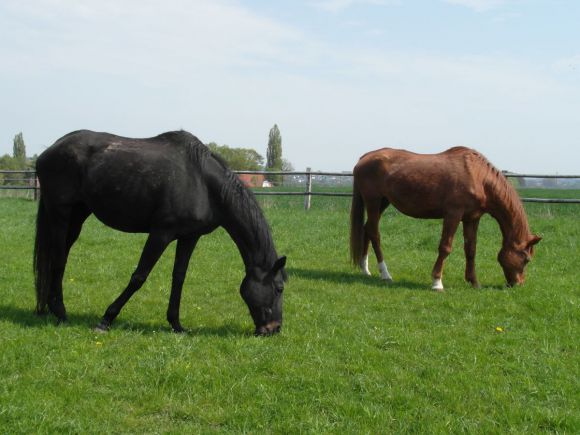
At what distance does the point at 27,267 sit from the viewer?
917 cm

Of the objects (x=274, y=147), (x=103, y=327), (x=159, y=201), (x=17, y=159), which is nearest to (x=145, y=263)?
(x=159, y=201)

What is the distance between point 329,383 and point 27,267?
21.0 feet

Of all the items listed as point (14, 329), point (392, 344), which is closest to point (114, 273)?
point (14, 329)

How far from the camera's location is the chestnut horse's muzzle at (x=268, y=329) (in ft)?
18.8

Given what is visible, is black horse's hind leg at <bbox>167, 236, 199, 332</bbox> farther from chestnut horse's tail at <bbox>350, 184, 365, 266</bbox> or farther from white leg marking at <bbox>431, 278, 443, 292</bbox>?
chestnut horse's tail at <bbox>350, 184, 365, 266</bbox>

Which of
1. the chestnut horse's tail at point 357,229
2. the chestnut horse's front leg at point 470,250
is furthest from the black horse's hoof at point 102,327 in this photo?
the chestnut horse's front leg at point 470,250

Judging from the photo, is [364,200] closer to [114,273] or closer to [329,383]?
A: [114,273]

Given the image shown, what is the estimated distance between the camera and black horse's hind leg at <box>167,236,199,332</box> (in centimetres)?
588

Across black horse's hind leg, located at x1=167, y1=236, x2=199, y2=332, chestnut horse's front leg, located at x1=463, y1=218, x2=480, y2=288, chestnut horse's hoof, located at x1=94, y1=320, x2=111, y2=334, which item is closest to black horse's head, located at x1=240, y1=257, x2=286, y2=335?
black horse's hind leg, located at x1=167, y1=236, x2=199, y2=332

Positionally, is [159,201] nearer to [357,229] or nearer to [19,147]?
[357,229]

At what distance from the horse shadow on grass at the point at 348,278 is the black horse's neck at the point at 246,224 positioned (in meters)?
3.01

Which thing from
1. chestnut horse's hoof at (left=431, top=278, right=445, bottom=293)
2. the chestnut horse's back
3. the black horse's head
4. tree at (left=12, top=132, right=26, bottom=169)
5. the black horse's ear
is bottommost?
chestnut horse's hoof at (left=431, top=278, right=445, bottom=293)

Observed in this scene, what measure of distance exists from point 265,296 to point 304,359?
94 centimetres

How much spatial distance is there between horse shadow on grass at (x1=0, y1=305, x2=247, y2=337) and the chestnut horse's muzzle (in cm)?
11
